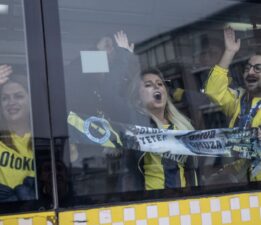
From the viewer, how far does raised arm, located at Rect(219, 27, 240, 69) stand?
2827 mm

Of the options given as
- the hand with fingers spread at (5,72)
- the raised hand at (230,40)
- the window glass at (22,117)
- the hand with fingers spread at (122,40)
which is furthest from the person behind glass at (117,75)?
the raised hand at (230,40)

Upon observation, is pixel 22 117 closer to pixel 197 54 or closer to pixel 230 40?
pixel 197 54

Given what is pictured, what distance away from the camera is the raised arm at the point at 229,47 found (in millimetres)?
2827

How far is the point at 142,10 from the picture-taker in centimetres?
268

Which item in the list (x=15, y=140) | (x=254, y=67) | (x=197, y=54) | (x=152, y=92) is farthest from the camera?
(x=254, y=67)

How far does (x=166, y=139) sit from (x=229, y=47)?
71cm

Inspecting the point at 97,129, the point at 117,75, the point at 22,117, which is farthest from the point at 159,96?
the point at 22,117

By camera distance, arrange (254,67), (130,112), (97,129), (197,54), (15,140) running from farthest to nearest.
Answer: (254,67) → (197,54) → (130,112) → (97,129) → (15,140)

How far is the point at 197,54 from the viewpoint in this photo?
2.79m

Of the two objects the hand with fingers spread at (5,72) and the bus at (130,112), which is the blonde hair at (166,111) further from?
the hand with fingers spread at (5,72)

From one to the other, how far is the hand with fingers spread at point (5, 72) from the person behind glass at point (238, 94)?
1.11 metres

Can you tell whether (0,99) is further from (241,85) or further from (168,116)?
(241,85)

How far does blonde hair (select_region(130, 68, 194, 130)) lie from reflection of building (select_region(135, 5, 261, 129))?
0.03 meters

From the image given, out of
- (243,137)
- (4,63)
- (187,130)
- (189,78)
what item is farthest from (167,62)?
(4,63)
